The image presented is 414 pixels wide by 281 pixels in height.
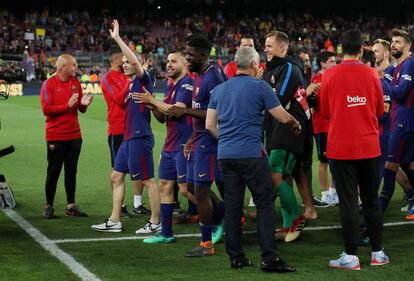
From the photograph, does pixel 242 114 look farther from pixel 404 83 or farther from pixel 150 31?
pixel 150 31

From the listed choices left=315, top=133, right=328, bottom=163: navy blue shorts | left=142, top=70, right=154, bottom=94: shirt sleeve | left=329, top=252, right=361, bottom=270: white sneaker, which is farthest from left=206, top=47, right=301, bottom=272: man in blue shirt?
left=315, top=133, right=328, bottom=163: navy blue shorts

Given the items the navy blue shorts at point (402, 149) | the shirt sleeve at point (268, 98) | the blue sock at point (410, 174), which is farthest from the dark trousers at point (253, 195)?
the blue sock at point (410, 174)

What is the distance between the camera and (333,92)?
6.11m

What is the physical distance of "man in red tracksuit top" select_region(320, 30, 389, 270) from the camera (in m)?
6.04

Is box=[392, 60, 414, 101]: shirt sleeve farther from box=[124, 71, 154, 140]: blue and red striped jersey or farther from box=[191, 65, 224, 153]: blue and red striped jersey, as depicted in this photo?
box=[124, 71, 154, 140]: blue and red striped jersey

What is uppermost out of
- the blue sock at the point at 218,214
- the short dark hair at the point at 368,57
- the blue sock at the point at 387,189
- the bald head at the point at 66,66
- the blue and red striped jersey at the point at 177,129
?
the short dark hair at the point at 368,57

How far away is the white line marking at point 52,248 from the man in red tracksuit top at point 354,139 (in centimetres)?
208

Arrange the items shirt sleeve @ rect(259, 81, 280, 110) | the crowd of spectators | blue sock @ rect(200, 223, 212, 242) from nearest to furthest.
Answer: shirt sleeve @ rect(259, 81, 280, 110) < blue sock @ rect(200, 223, 212, 242) < the crowd of spectators

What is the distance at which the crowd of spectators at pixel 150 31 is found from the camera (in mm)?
40531

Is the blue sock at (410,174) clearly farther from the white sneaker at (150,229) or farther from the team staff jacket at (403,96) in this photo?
the white sneaker at (150,229)

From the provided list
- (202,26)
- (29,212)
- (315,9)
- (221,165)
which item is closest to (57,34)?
(202,26)

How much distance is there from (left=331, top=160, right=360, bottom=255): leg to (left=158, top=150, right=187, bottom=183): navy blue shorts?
1634mm

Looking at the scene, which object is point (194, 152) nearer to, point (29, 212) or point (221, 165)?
point (221, 165)

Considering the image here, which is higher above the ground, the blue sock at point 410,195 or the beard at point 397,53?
the beard at point 397,53
